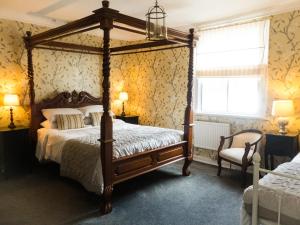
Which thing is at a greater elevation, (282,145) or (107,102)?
(107,102)

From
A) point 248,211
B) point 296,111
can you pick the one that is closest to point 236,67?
point 296,111

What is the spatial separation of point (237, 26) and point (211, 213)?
2979 mm

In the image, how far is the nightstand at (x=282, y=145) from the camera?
345cm

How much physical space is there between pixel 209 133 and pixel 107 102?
2388 mm

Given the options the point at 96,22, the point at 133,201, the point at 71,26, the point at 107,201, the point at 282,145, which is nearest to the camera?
the point at 96,22

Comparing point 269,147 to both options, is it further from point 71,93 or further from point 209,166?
point 71,93

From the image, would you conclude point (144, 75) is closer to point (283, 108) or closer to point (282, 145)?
point (283, 108)

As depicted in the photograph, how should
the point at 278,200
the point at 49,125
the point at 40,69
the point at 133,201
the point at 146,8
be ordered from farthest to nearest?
the point at 40,69 → the point at 49,125 → the point at 146,8 → the point at 133,201 → the point at 278,200

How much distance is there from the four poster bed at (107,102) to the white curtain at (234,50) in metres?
0.84

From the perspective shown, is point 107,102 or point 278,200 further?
point 107,102

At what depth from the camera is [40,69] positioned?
4.38 m

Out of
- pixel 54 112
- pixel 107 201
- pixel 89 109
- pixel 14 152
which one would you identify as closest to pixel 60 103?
pixel 54 112

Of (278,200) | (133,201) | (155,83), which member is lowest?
(133,201)

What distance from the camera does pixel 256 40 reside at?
3930mm
